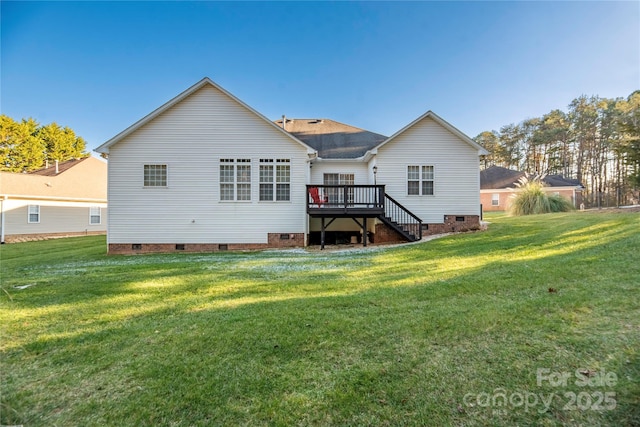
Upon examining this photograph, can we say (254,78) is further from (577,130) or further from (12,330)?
(577,130)

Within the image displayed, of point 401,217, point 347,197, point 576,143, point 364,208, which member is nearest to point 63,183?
point 347,197

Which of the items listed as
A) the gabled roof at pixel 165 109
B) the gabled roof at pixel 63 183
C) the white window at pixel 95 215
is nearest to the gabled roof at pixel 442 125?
the gabled roof at pixel 165 109

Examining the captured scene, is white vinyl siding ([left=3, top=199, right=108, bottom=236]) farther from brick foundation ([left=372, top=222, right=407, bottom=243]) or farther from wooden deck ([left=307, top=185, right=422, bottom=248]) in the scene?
brick foundation ([left=372, top=222, right=407, bottom=243])

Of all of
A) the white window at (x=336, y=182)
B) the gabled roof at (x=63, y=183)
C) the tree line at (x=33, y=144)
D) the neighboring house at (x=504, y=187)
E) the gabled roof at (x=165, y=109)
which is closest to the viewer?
the gabled roof at (x=165, y=109)

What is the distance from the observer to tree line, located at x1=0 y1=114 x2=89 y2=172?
95.6 feet

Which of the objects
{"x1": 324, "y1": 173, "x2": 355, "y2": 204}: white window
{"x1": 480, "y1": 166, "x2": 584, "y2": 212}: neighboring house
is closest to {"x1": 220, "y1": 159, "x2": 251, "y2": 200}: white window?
{"x1": 324, "y1": 173, "x2": 355, "y2": 204}: white window

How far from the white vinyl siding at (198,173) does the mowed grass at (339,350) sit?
644 centimetres

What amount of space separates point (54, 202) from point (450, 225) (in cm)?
2487

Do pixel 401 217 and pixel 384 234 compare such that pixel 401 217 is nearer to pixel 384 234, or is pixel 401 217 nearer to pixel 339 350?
pixel 384 234

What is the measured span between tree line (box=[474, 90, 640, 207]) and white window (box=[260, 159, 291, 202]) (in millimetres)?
27525

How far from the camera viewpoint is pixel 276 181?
1207cm

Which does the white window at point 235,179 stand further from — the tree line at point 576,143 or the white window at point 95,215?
the tree line at point 576,143

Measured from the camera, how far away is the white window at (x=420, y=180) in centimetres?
1305

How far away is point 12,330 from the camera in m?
3.61
